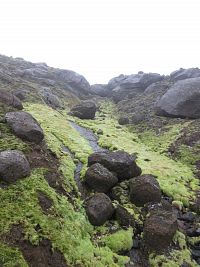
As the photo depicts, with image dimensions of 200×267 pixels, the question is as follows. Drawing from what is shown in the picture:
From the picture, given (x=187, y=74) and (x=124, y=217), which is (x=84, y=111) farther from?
(x=124, y=217)

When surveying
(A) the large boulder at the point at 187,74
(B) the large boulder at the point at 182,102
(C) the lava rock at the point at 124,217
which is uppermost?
(A) the large boulder at the point at 187,74

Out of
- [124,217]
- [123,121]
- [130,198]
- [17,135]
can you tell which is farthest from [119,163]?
[123,121]

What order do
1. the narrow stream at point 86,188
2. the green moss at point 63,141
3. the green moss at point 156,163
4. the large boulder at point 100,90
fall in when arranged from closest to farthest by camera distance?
the narrow stream at point 86,188, the green moss at point 63,141, the green moss at point 156,163, the large boulder at point 100,90

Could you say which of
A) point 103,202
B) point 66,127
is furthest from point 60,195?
point 66,127

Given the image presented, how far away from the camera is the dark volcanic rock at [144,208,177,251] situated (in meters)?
23.7

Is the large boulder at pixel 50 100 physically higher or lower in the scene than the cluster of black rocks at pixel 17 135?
lower

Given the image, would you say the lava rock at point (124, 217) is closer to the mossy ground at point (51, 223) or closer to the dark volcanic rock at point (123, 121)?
the mossy ground at point (51, 223)

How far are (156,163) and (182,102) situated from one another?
71.3 ft

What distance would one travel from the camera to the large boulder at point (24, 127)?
32.0 metres

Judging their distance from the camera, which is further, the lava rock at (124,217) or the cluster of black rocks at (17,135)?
the lava rock at (124,217)

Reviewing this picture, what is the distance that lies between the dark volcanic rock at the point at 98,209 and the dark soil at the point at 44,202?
349 centimetres

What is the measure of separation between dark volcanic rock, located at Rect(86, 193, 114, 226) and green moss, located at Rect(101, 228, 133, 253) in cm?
158

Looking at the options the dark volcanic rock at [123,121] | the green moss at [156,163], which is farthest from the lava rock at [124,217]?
the dark volcanic rock at [123,121]

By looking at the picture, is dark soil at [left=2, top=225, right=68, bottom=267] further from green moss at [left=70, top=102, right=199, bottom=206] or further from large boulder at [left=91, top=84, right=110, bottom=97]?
large boulder at [left=91, top=84, right=110, bottom=97]
